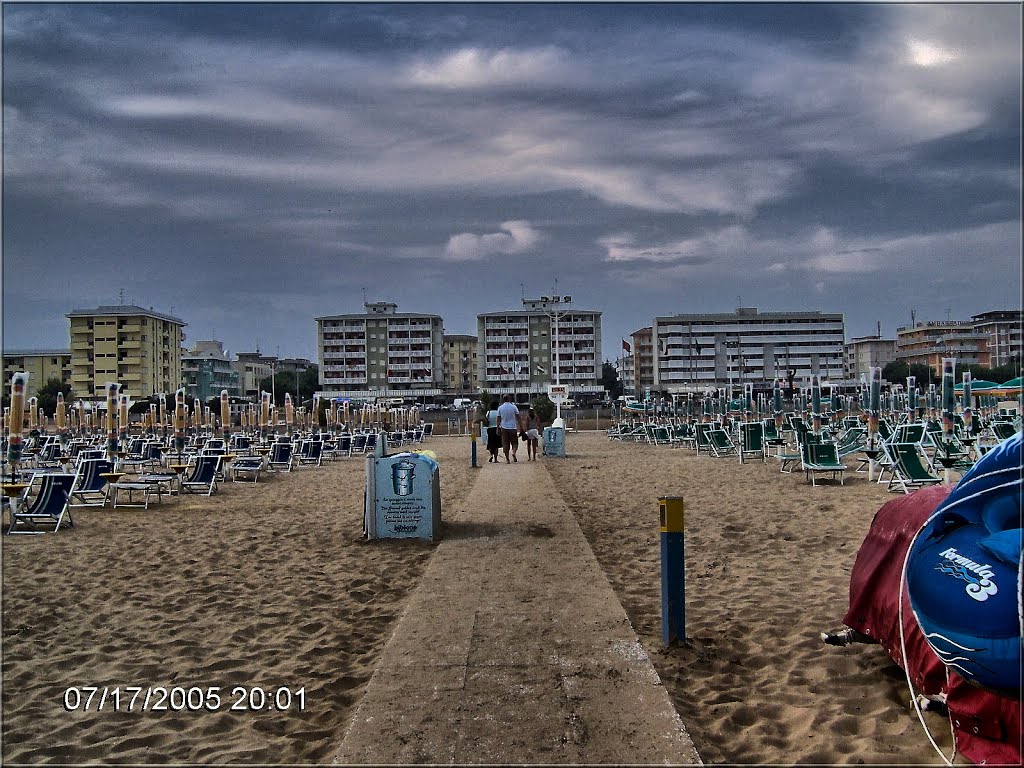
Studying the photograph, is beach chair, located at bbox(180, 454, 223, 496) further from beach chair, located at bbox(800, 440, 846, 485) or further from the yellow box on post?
the yellow box on post

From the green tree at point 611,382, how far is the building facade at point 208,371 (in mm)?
51817

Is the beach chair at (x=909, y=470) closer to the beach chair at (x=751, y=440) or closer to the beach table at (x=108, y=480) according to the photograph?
the beach chair at (x=751, y=440)

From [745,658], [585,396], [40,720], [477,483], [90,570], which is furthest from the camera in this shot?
[585,396]

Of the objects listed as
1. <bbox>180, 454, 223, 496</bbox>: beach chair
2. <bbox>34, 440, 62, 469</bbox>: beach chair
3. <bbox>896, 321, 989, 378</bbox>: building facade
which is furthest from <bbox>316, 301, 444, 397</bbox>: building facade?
<bbox>180, 454, 223, 496</bbox>: beach chair

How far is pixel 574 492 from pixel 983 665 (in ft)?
33.8

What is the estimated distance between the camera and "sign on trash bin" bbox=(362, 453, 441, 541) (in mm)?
8164

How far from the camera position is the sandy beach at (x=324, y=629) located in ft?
11.2

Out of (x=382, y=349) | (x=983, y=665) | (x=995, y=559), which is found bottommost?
(x=983, y=665)

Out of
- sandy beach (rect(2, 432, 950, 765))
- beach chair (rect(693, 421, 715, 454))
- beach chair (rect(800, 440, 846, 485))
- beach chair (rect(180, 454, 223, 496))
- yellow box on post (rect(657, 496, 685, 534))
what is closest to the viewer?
sandy beach (rect(2, 432, 950, 765))

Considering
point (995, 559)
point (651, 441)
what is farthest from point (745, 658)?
point (651, 441)

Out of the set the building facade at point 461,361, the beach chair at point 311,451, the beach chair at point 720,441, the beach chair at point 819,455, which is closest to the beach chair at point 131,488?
the beach chair at point 311,451

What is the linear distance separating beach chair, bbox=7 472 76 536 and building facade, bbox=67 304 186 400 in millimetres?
75857

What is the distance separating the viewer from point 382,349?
99.9 m

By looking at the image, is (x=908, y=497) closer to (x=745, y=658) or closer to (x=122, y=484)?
(x=745, y=658)
